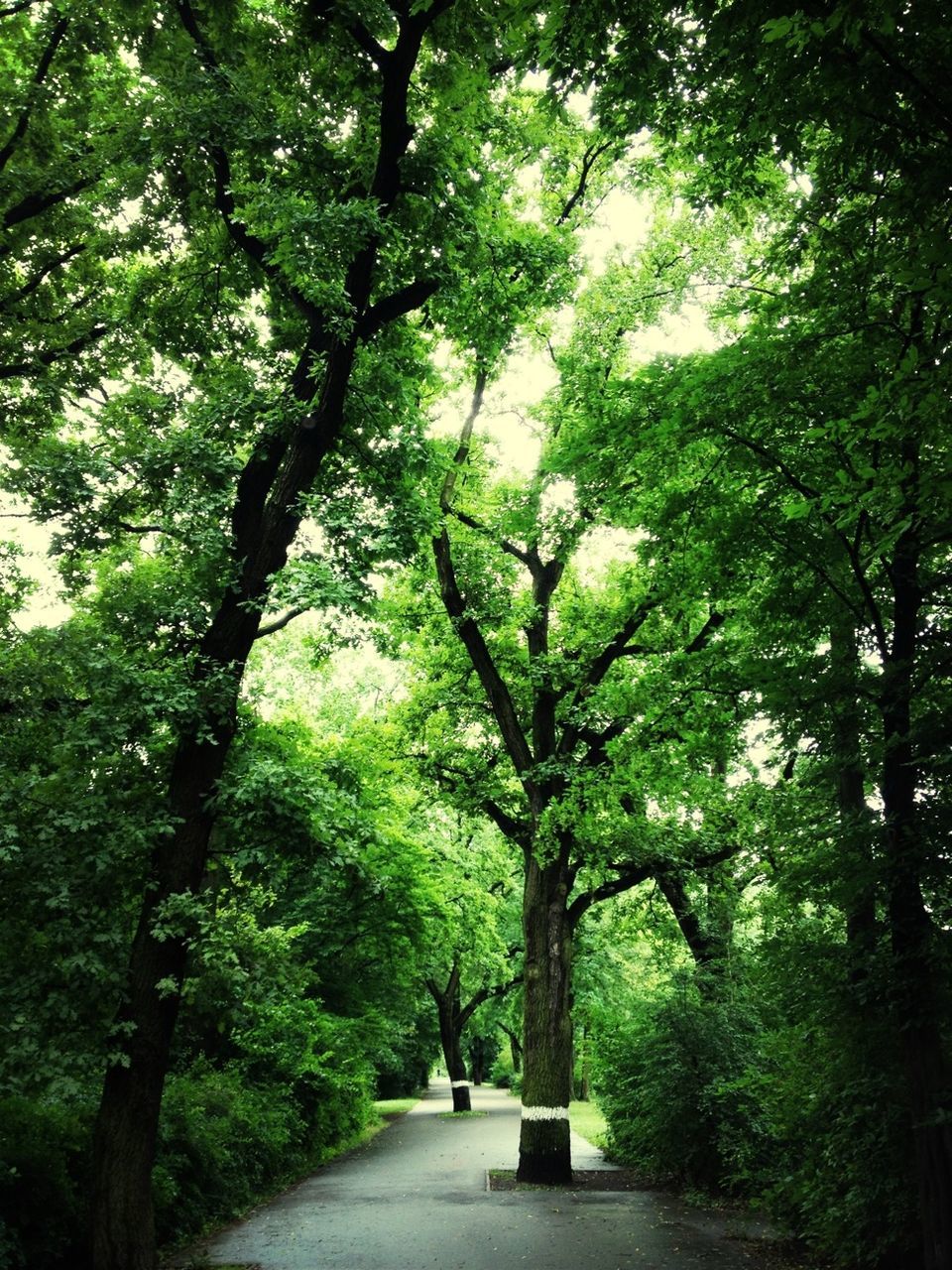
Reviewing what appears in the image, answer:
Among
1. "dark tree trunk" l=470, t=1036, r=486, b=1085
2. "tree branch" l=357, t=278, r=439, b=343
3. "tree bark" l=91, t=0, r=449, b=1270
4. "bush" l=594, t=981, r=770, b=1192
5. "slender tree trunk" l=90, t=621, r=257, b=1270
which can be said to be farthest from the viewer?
"dark tree trunk" l=470, t=1036, r=486, b=1085

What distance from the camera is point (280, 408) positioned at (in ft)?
26.5

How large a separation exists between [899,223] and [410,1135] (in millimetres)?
23024

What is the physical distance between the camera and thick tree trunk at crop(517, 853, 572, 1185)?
12.7 metres

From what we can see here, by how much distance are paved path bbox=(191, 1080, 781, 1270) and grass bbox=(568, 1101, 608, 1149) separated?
3987mm

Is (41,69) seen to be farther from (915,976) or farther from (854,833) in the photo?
(915,976)

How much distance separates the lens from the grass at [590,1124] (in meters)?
18.8

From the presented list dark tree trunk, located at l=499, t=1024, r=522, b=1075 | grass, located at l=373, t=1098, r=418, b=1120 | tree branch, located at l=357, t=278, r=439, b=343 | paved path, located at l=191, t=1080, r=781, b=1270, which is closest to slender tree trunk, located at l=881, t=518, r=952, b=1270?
paved path, located at l=191, t=1080, r=781, b=1270

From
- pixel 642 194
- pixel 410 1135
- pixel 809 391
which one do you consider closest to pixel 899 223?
pixel 809 391

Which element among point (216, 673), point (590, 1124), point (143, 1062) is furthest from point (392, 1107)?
point (216, 673)

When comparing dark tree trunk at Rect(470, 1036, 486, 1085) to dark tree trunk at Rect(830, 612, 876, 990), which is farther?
dark tree trunk at Rect(470, 1036, 486, 1085)

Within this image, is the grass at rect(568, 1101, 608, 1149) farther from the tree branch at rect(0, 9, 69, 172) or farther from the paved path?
the tree branch at rect(0, 9, 69, 172)

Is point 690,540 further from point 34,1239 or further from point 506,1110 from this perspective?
point 506,1110

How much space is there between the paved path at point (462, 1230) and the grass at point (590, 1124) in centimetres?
399

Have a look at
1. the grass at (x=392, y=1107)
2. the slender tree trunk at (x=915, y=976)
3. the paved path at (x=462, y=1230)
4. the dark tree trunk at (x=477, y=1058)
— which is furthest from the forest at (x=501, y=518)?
the dark tree trunk at (x=477, y=1058)
